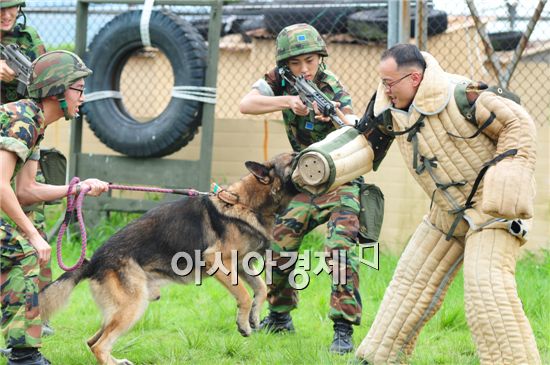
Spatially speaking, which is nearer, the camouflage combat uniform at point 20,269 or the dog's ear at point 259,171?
the camouflage combat uniform at point 20,269

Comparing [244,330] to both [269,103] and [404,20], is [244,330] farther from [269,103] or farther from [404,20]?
[404,20]

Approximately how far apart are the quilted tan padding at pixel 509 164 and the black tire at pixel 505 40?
4.19 metres

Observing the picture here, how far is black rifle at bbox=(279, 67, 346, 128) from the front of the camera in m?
5.34

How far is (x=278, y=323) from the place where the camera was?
591 centimetres

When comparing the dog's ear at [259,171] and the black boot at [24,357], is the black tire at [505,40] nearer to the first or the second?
the dog's ear at [259,171]

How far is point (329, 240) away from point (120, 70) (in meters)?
4.19

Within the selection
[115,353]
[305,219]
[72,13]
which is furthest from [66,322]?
[72,13]

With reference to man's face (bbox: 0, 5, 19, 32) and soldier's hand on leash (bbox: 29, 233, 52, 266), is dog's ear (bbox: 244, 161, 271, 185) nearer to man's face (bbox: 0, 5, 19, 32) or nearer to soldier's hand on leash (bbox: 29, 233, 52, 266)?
soldier's hand on leash (bbox: 29, 233, 52, 266)

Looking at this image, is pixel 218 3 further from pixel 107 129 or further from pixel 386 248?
pixel 386 248

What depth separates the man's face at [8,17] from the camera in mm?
5648

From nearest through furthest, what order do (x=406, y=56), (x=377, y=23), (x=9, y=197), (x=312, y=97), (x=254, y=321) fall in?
(x=9, y=197) < (x=406, y=56) < (x=312, y=97) < (x=254, y=321) < (x=377, y=23)

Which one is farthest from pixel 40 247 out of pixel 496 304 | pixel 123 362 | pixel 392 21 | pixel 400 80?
pixel 392 21

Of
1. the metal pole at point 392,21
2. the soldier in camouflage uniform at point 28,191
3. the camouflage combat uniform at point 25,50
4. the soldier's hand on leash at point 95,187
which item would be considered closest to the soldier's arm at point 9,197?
the soldier in camouflage uniform at point 28,191

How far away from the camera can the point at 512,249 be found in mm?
4266
